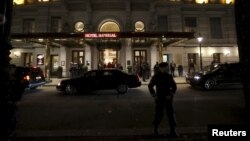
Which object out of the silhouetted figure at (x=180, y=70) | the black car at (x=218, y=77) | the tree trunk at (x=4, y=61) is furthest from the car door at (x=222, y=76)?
the tree trunk at (x=4, y=61)

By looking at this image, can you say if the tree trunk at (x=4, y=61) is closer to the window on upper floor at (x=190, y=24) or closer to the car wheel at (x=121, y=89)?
the car wheel at (x=121, y=89)

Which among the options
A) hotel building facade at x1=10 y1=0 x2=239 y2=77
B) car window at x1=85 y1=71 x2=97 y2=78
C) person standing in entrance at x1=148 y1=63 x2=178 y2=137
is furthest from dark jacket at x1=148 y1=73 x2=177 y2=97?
hotel building facade at x1=10 y1=0 x2=239 y2=77

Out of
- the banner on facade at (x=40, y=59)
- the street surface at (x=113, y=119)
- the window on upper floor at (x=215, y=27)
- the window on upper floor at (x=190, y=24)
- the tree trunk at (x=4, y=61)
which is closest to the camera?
the tree trunk at (x=4, y=61)

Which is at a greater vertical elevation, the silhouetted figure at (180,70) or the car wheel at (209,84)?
the silhouetted figure at (180,70)

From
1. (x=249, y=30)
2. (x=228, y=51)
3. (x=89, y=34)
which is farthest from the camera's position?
(x=228, y=51)

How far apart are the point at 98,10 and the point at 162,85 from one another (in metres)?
24.1

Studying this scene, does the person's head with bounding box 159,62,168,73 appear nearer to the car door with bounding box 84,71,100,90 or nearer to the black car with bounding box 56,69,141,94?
the black car with bounding box 56,69,141,94

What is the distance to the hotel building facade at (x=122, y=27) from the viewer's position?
26.9m

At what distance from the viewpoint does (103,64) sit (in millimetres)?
26719

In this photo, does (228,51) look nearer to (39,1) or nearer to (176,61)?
(176,61)

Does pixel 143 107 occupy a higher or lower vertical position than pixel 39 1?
lower

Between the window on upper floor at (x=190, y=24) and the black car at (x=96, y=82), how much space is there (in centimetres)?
1893

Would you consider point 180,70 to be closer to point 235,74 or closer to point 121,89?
point 235,74

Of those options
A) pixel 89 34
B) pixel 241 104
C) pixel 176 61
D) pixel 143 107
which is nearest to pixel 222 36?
pixel 176 61
